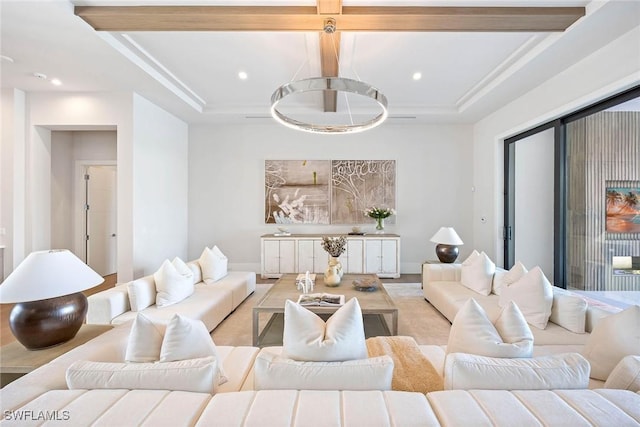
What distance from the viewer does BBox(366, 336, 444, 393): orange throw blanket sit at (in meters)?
1.44

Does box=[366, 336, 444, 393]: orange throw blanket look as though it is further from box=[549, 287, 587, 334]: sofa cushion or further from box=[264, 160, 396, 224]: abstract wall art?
box=[264, 160, 396, 224]: abstract wall art

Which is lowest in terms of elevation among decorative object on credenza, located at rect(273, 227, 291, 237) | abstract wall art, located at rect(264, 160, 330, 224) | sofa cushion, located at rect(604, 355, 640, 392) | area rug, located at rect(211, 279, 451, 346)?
area rug, located at rect(211, 279, 451, 346)

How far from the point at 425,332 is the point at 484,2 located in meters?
3.27

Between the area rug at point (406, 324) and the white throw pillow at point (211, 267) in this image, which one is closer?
the area rug at point (406, 324)

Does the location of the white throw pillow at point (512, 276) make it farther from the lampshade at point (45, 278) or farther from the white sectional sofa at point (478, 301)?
the lampshade at point (45, 278)

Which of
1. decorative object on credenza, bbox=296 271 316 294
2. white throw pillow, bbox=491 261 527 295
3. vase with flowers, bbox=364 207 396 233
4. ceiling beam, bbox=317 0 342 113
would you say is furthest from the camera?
vase with flowers, bbox=364 207 396 233

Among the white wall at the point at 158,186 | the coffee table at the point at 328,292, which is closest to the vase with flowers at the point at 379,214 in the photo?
the coffee table at the point at 328,292

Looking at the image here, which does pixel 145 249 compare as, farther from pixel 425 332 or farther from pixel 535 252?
pixel 535 252

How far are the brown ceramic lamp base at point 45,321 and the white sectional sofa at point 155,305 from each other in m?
0.50

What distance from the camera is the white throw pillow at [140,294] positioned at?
2.75m

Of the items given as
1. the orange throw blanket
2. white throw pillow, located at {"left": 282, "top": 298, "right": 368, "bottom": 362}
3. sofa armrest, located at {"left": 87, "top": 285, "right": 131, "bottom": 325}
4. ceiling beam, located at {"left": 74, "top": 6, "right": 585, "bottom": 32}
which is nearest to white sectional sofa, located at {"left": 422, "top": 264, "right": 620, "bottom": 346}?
the orange throw blanket

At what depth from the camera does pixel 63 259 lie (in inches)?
70.2

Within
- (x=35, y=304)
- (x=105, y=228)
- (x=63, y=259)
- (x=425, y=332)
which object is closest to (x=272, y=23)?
(x=63, y=259)

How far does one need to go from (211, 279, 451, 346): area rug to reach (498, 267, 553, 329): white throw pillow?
83 cm
